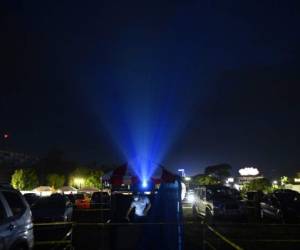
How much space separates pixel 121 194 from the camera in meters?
20.2

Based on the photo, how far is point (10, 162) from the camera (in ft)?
368

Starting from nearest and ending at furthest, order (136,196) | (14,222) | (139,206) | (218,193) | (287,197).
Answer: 1. (14,222)
2. (139,206)
3. (136,196)
4. (287,197)
5. (218,193)

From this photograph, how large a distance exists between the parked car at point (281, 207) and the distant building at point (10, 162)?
61231mm

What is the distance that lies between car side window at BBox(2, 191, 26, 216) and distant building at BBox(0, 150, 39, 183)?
74.3 m

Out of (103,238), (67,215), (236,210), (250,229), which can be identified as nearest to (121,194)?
(67,215)

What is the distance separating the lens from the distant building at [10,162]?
312 feet

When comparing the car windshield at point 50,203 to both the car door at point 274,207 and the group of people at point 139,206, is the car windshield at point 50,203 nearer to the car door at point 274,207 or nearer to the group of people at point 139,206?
the group of people at point 139,206

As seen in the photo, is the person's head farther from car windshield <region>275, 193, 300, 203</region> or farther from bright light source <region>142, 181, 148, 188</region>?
car windshield <region>275, 193, 300, 203</region>

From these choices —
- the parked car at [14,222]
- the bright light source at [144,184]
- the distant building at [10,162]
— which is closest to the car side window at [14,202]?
the parked car at [14,222]

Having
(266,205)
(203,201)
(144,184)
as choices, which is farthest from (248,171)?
(144,184)

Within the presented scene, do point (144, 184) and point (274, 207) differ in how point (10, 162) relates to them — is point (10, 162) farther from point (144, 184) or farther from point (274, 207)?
point (144, 184)

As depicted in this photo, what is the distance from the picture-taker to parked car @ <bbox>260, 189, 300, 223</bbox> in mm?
25438

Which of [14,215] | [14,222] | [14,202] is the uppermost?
[14,202]

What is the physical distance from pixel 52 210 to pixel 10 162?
313 feet
